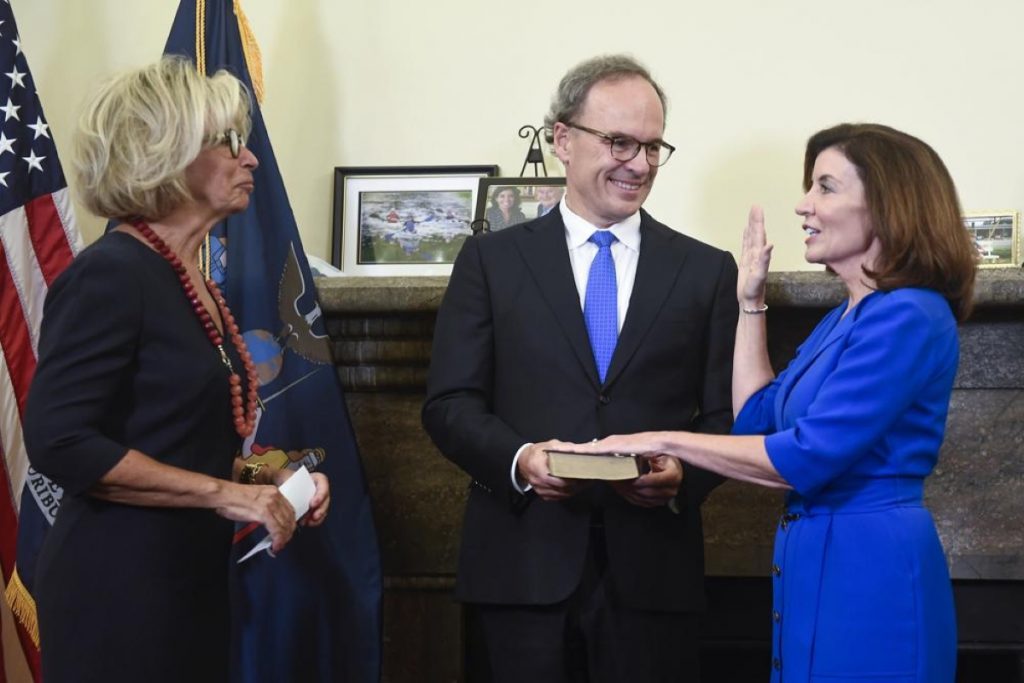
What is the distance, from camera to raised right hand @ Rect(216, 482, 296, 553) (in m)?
→ 1.81

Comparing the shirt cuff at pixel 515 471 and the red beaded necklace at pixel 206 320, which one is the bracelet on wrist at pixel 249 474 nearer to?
the red beaded necklace at pixel 206 320

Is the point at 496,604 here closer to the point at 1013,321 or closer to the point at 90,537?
the point at 90,537

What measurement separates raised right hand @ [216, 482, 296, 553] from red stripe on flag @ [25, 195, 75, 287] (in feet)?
4.61

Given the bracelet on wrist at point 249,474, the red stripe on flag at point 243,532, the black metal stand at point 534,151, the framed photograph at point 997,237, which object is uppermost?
the black metal stand at point 534,151

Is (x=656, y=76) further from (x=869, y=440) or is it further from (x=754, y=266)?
(x=869, y=440)

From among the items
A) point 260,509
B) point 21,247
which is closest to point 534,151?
point 21,247

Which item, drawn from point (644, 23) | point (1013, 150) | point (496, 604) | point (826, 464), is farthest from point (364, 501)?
point (1013, 150)

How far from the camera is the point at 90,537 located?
5.73ft

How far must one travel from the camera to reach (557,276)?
232 centimetres

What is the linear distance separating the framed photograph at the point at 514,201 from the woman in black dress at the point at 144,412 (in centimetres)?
119

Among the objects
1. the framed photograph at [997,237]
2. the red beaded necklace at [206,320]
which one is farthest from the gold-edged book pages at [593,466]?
the framed photograph at [997,237]

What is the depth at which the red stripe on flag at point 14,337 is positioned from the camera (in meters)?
2.91

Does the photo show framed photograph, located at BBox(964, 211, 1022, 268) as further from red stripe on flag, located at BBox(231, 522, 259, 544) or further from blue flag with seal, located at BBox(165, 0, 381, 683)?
red stripe on flag, located at BBox(231, 522, 259, 544)

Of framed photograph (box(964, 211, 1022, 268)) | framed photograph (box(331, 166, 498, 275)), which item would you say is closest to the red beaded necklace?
framed photograph (box(331, 166, 498, 275))
